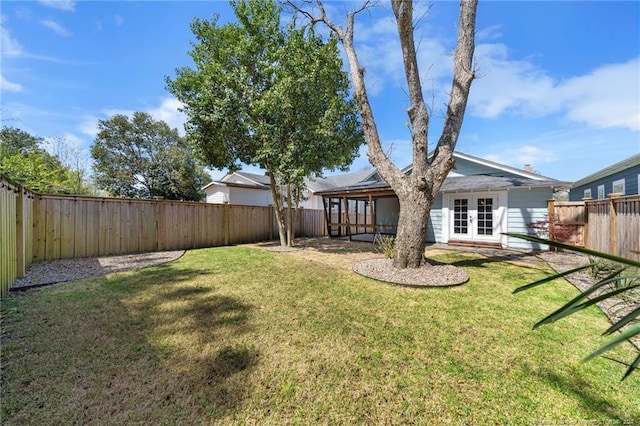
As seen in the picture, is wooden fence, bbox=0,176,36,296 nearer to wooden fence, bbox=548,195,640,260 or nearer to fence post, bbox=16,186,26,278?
fence post, bbox=16,186,26,278

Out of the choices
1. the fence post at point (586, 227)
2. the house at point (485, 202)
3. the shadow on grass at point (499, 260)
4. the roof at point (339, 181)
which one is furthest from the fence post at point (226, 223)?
the roof at point (339, 181)

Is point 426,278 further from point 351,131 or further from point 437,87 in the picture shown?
point 351,131

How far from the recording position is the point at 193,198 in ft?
74.7

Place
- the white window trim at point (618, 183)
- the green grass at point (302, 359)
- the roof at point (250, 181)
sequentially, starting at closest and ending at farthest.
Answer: the green grass at point (302, 359)
the white window trim at point (618, 183)
the roof at point (250, 181)

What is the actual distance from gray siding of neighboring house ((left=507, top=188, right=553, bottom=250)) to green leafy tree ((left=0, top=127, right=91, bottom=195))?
52.5 ft

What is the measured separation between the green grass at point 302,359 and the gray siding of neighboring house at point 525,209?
5.79 meters

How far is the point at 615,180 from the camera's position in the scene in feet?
39.5

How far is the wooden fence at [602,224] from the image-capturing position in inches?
218

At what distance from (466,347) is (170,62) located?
1171 centimetres

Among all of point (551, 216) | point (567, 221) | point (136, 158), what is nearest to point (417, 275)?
point (551, 216)

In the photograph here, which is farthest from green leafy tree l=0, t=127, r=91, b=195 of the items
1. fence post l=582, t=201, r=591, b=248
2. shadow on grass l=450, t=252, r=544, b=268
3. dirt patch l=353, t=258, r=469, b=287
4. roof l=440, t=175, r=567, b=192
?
fence post l=582, t=201, r=591, b=248

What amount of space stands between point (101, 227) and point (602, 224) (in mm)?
14197

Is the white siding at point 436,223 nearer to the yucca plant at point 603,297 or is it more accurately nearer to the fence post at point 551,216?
the fence post at point 551,216

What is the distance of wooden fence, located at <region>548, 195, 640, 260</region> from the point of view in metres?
5.53
